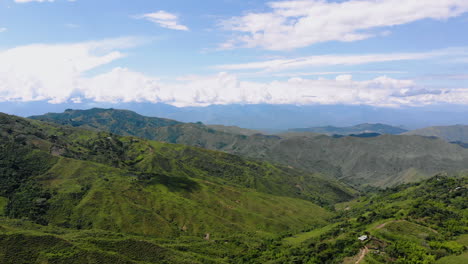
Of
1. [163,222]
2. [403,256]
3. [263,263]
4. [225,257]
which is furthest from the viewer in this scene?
[163,222]

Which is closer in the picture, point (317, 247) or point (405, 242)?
point (405, 242)

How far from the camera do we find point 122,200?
655ft

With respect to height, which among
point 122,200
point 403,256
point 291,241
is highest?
point 403,256

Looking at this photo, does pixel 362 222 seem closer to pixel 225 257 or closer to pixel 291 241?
pixel 291 241

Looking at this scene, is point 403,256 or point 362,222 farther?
point 362,222

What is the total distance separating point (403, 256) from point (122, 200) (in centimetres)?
17190

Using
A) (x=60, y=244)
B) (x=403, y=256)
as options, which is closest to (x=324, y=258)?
(x=403, y=256)

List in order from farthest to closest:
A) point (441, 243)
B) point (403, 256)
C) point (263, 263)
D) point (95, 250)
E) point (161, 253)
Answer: point (263, 263) → point (161, 253) → point (95, 250) → point (441, 243) → point (403, 256)

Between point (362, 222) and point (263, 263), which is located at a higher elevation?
point (362, 222)

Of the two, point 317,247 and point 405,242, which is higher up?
point 405,242

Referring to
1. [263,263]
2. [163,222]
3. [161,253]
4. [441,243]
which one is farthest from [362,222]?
[163,222]

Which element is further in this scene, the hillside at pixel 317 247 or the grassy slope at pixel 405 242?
the hillside at pixel 317 247

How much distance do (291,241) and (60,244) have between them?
124001 mm

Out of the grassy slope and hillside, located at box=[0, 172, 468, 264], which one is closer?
the grassy slope
